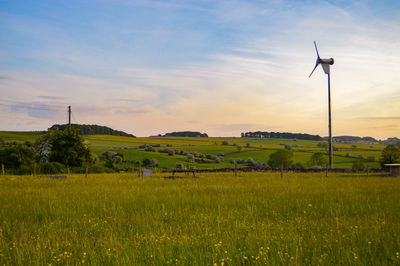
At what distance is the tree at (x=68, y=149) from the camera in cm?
4909

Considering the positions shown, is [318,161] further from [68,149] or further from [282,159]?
[68,149]

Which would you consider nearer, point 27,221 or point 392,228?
point 392,228

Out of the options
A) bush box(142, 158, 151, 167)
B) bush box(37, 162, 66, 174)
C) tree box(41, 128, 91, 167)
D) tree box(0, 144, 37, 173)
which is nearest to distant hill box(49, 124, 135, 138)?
bush box(142, 158, 151, 167)

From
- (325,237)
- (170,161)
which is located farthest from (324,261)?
(170,161)

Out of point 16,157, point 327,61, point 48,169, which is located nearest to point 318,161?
point 327,61

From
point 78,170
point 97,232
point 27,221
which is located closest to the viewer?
point 97,232

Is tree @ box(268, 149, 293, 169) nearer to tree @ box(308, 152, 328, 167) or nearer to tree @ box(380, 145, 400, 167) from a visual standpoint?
tree @ box(308, 152, 328, 167)

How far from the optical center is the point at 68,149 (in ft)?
161

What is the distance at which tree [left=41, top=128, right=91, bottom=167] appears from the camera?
49.1 meters

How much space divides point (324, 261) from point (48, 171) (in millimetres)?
44775

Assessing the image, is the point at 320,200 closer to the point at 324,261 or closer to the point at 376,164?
the point at 324,261

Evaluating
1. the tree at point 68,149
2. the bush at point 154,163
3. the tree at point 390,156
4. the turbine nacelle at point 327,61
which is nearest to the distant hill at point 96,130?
the bush at point 154,163

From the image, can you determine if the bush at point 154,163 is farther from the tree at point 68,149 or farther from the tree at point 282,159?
the tree at point 282,159

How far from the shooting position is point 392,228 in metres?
6.86
